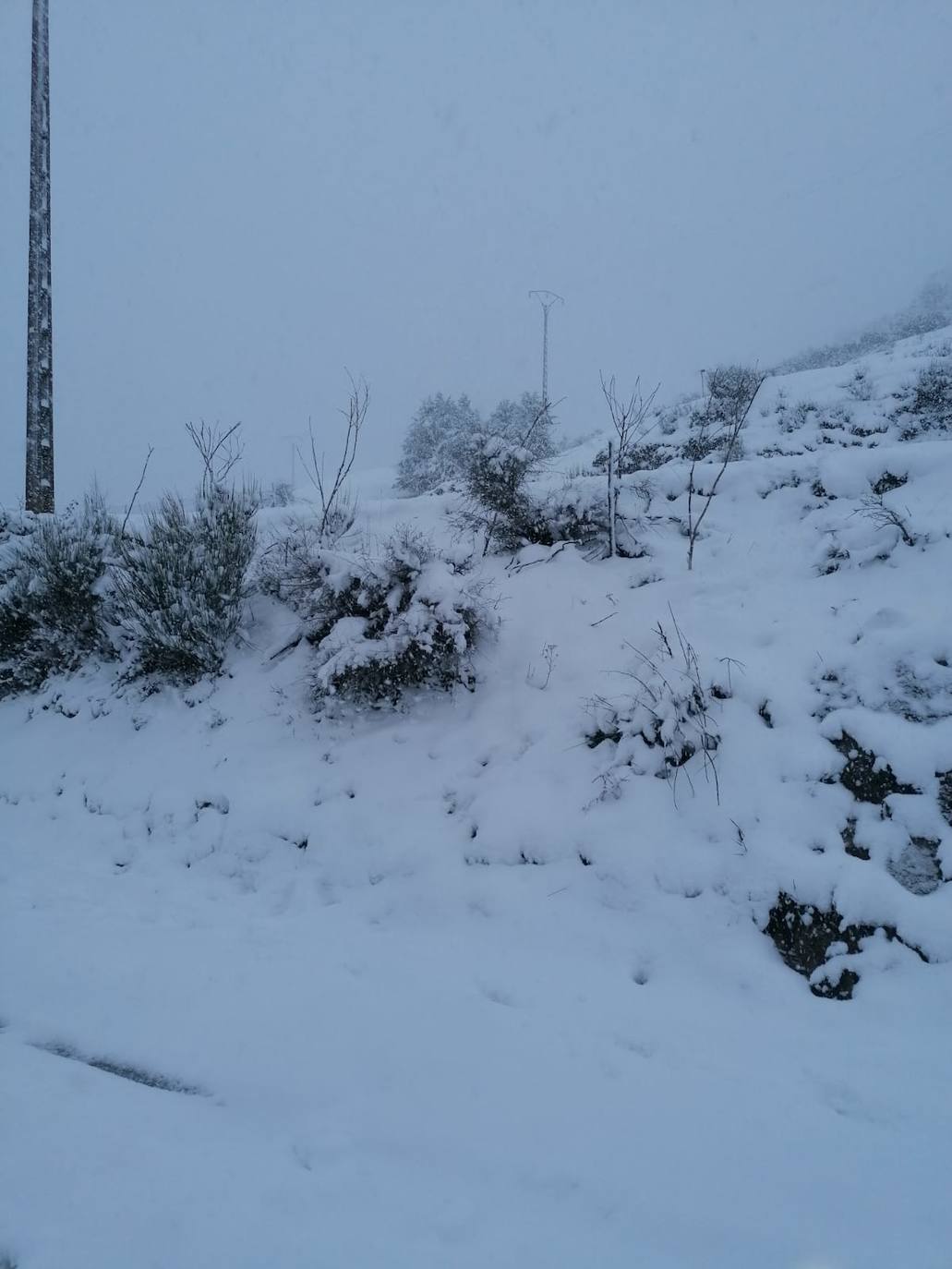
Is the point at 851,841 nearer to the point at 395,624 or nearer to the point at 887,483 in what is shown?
the point at 395,624

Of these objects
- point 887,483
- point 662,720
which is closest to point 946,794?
point 662,720

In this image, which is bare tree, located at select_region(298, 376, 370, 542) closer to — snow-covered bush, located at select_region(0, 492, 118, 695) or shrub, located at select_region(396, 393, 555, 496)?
snow-covered bush, located at select_region(0, 492, 118, 695)

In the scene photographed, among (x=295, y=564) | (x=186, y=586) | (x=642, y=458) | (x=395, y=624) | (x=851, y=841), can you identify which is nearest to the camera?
(x=851, y=841)

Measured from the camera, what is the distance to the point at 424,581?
15.3 feet

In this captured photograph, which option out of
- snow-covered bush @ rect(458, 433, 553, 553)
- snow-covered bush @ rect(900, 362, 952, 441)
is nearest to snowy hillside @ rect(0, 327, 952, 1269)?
snow-covered bush @ rect(458, 433, 553, 553)

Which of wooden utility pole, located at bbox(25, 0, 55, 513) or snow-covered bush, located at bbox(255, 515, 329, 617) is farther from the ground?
wooden utility pole, located at bbox(25, 0, 55, 513)

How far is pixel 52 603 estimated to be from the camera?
19.6ft

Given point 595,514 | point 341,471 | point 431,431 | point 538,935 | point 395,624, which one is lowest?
point 538,935

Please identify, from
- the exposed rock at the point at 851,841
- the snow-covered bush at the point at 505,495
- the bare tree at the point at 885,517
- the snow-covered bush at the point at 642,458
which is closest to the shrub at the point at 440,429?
the snow-covered bush at the point at 642,458

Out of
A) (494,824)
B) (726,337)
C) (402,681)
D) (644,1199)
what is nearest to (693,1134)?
(644,1199)

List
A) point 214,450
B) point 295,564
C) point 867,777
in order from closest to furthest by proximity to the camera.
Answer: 1. point 867,777
2. point 295,564
3. point 214,450

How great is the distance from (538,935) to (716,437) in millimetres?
7885

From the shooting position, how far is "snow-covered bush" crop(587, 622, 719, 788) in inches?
139

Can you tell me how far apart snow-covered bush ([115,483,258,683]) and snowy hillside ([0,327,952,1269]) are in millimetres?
329
